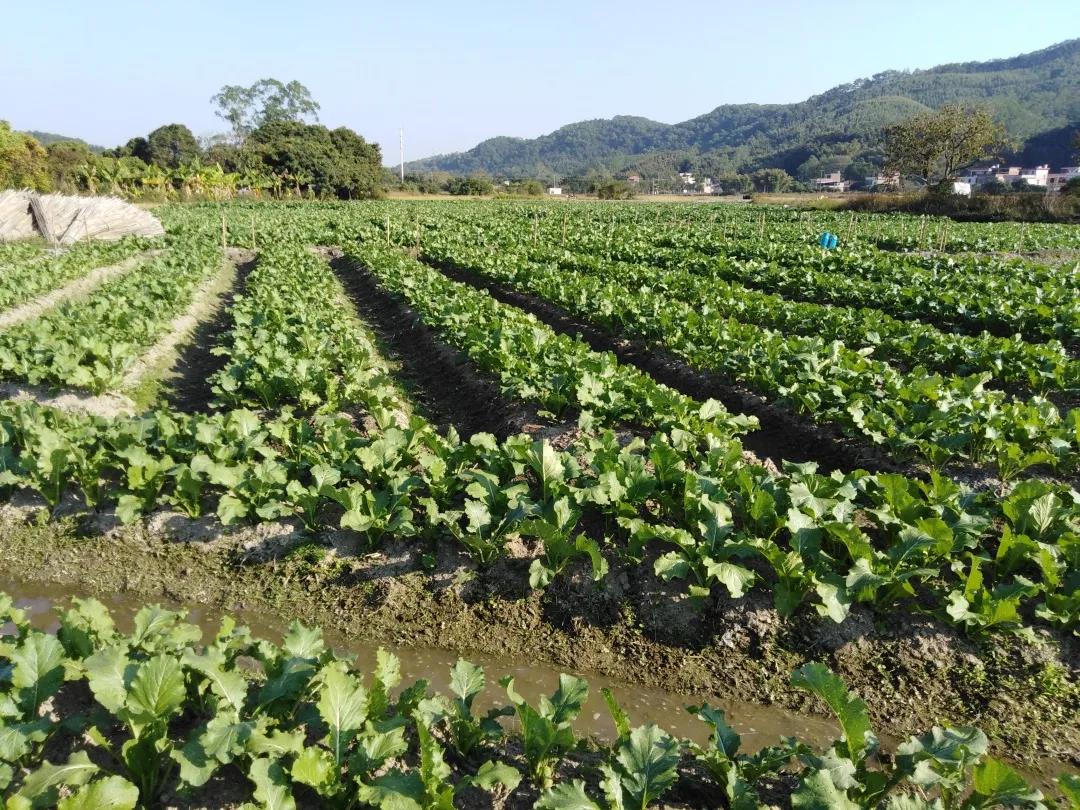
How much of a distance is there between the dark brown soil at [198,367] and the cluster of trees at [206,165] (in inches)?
1651

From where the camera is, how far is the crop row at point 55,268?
1462 centimetres

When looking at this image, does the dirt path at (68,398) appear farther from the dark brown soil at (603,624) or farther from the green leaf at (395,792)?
the green leaf at (395,792)

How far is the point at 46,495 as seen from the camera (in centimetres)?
601

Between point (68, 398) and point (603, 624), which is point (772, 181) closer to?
point (68, 398)

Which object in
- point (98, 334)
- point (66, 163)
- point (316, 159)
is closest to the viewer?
point (98, 334)

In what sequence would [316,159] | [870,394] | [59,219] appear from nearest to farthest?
[870,394] → [59,219] → [316,159]

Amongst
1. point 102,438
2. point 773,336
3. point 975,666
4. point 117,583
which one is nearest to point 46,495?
point 102,438

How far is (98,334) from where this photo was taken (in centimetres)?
1008

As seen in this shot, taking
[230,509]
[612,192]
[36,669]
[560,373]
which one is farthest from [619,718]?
[612,192]

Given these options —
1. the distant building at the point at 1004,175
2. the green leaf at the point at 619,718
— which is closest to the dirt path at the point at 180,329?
the green leaf at the point at 619,718

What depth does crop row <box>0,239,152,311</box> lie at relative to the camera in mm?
14617

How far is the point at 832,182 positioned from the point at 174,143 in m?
114

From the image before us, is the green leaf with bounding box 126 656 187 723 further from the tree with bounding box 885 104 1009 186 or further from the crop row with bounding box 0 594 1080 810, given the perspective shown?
the tree with bounding box 885 104 1009 186

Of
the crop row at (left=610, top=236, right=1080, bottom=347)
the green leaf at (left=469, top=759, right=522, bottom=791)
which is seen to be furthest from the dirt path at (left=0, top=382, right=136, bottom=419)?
the crop row at (left=610, top=236, right=1080, bottom=347)
